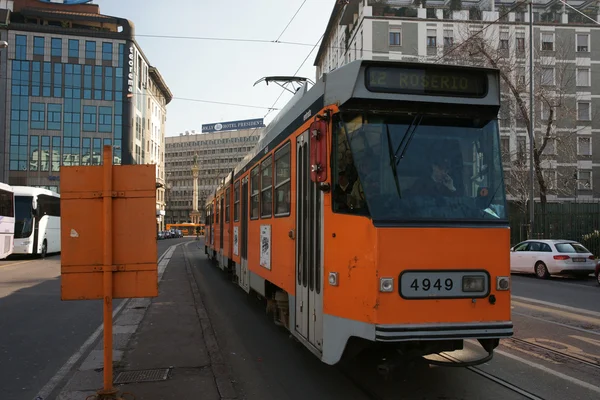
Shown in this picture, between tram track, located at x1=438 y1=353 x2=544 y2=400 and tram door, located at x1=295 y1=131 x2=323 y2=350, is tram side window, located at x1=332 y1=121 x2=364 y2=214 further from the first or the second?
tram track, located at x1=438 y1=353 x2=544 y2=400

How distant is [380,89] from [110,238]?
281 centimetres

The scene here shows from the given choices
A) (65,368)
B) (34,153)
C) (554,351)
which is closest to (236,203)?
(65,368)

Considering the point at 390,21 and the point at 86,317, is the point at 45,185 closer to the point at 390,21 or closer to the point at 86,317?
the point at 390,21

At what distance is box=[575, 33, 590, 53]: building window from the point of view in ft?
154

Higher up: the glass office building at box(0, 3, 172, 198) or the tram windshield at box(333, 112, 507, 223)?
the glass office building at box(0, 3, 172, 198)

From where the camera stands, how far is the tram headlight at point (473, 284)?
183 inches

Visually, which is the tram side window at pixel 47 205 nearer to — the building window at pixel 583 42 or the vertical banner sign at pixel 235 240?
the vertical banner sign at pixel 235 240

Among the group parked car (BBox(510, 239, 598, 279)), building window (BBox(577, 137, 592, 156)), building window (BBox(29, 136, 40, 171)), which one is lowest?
parked car (BBox(510, 239, 598, 279))

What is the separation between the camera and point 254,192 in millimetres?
9297

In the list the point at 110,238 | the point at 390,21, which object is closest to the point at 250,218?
the point at 110,238

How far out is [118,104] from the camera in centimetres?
6581

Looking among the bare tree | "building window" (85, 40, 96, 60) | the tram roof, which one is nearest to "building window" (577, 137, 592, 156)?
the bare tree

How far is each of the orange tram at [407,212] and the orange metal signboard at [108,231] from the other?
1.64 meters

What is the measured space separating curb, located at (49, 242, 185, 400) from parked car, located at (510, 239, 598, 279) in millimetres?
13500
